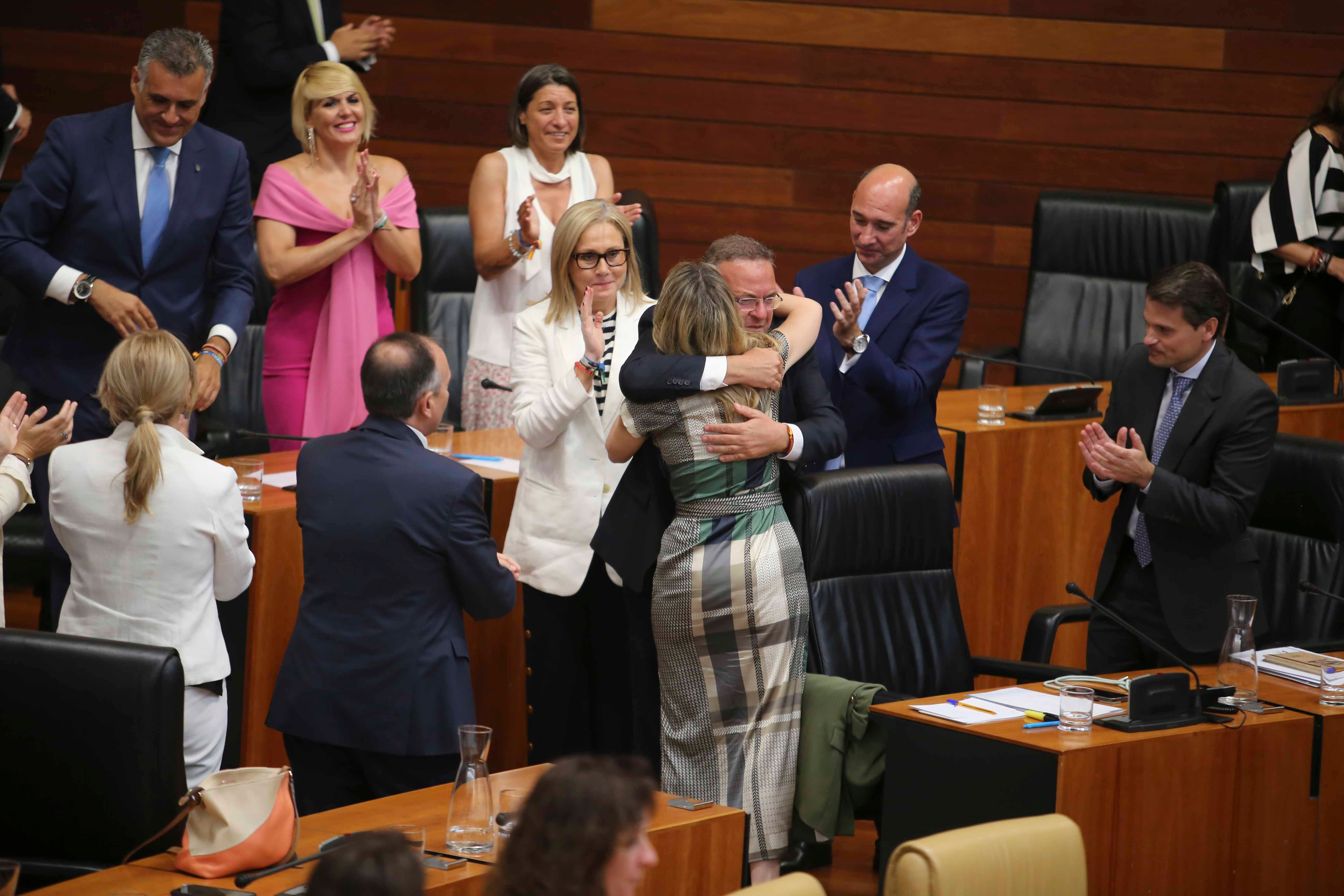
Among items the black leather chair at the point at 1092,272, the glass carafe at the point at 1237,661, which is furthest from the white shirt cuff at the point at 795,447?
the black leather chair at the point at 1092,272

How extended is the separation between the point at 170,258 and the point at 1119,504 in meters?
2.24

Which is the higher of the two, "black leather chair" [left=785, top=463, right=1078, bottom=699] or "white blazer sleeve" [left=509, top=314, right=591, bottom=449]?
"white blazer sleeve" [left=509, top=314, right=591, bottom=449]

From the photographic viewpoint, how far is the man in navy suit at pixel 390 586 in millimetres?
2814

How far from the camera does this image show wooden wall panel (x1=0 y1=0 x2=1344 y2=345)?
6.43m

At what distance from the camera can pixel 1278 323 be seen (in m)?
5.62

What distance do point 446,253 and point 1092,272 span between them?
2409 millimetres

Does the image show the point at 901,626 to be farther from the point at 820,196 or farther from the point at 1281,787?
the point at 820,196

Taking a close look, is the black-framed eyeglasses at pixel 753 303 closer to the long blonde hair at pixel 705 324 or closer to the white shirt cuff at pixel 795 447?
the long blonde hair at pixel 705 324

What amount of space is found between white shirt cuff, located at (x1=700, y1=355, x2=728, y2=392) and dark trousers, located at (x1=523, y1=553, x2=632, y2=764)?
0.61 meters

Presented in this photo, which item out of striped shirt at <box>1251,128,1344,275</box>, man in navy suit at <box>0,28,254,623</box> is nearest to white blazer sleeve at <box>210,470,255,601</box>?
man in navy suit at <box>0,28,254,623</box>

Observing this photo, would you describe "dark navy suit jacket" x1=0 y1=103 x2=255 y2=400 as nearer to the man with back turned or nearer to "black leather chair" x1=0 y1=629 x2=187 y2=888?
"black leather chair" x1=0 y1=629 x2=187 y2=888

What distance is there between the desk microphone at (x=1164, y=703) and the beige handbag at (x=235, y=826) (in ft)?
4.73

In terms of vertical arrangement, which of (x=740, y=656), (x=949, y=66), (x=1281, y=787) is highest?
(x=949, y=66)

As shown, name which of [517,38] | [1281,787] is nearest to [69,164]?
[1281,787]
